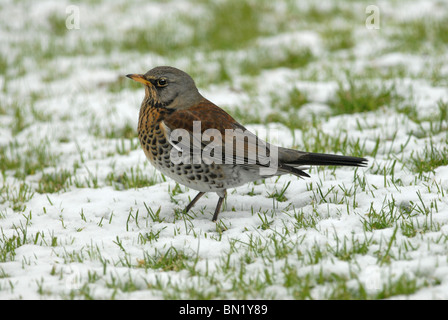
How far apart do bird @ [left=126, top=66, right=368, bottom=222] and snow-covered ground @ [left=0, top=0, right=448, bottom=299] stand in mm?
351

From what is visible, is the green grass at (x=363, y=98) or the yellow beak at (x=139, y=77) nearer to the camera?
the yellow beak at (x=139, y=77)

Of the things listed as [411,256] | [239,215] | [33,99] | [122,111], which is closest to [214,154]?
[239,215]

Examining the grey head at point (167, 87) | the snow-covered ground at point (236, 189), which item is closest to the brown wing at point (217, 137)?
the grey head at point (167, 87)

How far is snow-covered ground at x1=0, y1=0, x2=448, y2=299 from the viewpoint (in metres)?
3.43

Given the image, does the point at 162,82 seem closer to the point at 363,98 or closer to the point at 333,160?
the point at 333,160

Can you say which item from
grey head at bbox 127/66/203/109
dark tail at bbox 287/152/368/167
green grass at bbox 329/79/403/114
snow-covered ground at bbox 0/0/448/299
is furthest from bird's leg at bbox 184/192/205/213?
green grass at bbox 329/79/403/114

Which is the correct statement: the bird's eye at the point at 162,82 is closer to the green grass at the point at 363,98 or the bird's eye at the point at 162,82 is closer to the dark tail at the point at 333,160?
the dark tail at the point at 333,160

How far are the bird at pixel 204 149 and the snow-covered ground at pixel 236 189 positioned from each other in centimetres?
35

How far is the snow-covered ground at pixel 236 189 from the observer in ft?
11.2

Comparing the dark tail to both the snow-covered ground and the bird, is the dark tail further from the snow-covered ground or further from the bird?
the snow-covered ground

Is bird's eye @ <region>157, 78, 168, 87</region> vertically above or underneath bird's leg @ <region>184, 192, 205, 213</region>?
above

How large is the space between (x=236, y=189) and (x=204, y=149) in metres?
0.97
